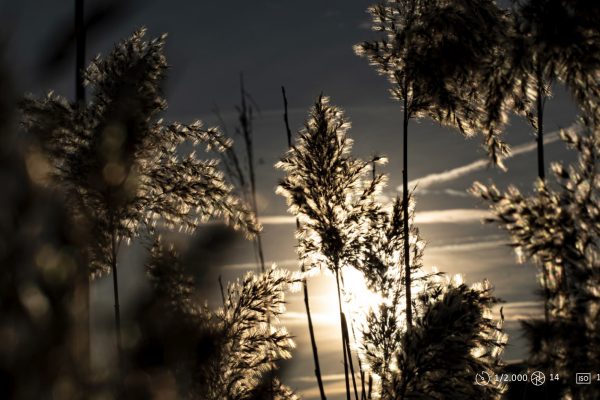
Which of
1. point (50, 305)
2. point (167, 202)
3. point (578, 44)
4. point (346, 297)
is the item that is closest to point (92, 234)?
point (50, 305)

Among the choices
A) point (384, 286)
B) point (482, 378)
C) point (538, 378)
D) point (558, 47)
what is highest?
point (558, 47)

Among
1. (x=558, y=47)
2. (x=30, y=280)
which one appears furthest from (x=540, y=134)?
(x=30, y=280)

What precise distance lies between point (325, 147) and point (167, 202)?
5.58 feet

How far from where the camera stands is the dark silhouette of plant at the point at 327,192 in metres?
7.14

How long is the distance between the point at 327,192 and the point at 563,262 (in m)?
3.43

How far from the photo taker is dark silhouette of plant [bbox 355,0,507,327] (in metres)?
5.27

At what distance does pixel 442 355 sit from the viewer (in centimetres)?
642

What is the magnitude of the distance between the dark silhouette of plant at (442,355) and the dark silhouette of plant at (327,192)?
0.85m

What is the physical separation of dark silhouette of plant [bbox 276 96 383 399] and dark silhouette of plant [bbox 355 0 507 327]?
27.7 inches

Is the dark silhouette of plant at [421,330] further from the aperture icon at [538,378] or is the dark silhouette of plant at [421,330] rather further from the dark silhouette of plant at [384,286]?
the aperture icon at [538,378]

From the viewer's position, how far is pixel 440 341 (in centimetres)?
646

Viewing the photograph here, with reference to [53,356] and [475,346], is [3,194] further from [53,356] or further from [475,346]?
[475,346]
